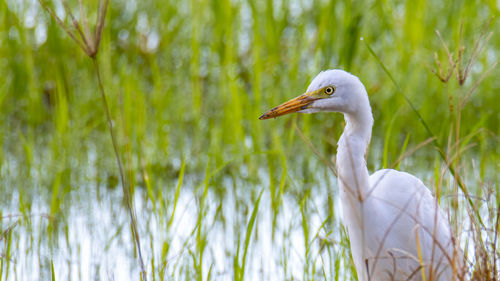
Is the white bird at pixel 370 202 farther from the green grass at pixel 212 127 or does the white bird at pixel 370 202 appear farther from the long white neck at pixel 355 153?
the green grass at pixel 212 127

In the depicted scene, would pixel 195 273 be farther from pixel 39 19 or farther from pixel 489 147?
pixel 39 19

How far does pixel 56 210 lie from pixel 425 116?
2214 mm

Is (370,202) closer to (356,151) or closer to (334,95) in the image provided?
(356,151)

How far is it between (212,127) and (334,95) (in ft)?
6.95

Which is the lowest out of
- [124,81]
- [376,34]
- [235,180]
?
[235,180]

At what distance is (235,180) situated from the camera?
3.73 m

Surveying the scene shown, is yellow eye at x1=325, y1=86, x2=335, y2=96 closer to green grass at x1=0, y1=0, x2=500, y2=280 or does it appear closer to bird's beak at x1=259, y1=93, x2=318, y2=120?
bird's beak at x1=259, y1=93, x2=318, y2=120

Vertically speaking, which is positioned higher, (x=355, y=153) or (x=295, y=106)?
(x=295, y=106)

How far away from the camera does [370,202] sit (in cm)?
225

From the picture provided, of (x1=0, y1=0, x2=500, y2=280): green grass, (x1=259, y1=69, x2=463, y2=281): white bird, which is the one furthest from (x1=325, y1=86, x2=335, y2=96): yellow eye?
(x1=0, y1=0, x2=500, y2=280): green grass

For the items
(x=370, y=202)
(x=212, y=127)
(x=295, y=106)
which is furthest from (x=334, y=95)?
(x=212, y=127)

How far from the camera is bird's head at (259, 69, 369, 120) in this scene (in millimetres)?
2215

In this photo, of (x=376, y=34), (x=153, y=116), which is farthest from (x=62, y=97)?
(x=376, y=34)

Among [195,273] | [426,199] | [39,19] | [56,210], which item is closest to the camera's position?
[426,199]
